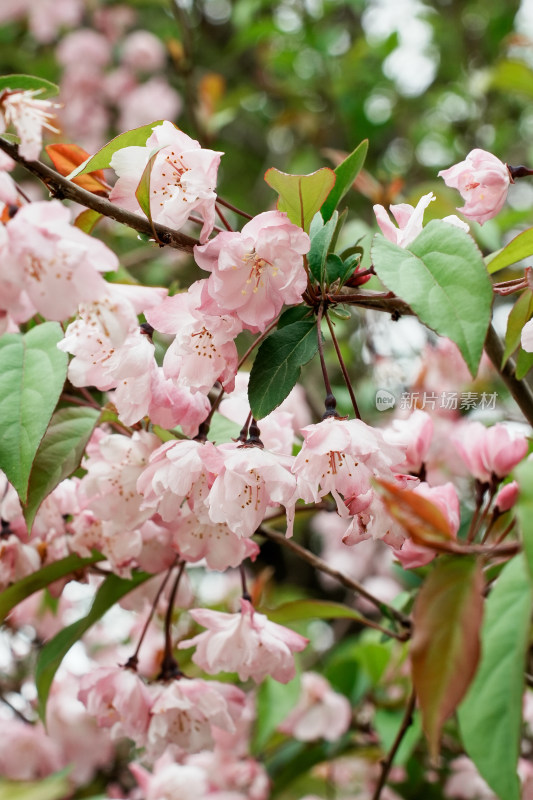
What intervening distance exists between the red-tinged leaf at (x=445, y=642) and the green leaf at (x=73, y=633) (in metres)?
0.56

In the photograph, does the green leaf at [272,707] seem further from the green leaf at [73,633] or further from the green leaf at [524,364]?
the green leaf at [524,364]

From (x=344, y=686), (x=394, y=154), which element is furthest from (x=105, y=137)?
(x=344, y=686)

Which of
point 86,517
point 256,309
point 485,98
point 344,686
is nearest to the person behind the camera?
point 256,309

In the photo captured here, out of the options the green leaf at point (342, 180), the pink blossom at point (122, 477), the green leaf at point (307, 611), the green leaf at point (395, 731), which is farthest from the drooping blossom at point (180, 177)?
the green leaf at point (395, 731)

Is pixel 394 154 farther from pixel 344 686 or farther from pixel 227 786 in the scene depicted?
pixel 227 786

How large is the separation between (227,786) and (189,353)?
1.07 meters

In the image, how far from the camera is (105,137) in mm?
3363

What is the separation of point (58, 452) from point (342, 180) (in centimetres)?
37

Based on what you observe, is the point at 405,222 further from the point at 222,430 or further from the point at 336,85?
the point at 336,85

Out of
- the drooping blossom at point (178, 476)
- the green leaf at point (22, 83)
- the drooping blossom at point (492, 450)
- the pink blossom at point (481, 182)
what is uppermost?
the green leaf at point (22, 83)

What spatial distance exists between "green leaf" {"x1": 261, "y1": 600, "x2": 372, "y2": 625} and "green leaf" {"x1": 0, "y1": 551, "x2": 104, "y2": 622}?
0.85ft

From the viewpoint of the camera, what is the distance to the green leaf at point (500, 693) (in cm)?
46

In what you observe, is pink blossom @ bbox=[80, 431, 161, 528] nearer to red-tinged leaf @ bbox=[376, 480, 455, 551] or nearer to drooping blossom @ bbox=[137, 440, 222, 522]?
drooping blossom @ bbox=[137, 440, 222, 522]

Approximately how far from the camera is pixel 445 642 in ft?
1.38
